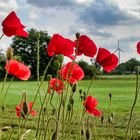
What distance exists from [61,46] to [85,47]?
0.36 feet

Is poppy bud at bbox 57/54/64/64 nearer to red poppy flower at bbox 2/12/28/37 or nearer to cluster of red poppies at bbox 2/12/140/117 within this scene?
cluster of red poppies at bbox 2/12/140/117

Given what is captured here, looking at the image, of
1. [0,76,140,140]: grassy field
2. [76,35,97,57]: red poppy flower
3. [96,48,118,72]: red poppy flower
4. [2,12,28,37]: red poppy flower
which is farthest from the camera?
[0,76,140,140]: grassy field

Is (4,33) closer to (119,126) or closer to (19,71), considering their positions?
(19,71)

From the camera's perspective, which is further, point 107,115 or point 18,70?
point 107,115

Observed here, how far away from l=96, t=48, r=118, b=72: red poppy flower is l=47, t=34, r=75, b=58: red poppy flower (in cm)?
20

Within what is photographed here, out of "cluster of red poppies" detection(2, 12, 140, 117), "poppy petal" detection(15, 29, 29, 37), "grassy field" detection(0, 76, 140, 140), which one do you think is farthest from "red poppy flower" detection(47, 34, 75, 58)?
"grassy field" detection(0, 76, 140, 140)

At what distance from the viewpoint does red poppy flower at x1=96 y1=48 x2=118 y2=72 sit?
6.78 ft

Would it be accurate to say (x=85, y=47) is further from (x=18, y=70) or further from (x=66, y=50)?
(x=18, y=70)

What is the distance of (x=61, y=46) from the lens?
190cm

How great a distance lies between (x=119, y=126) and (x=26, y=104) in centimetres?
622

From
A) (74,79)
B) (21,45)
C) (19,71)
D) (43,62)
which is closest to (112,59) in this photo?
(74,79)

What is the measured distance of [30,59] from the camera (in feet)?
232

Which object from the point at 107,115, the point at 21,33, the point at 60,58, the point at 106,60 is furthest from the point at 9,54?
the point at 107,115

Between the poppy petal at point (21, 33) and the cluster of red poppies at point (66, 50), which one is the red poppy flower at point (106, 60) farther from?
the poppy petal at point (21, 33)
